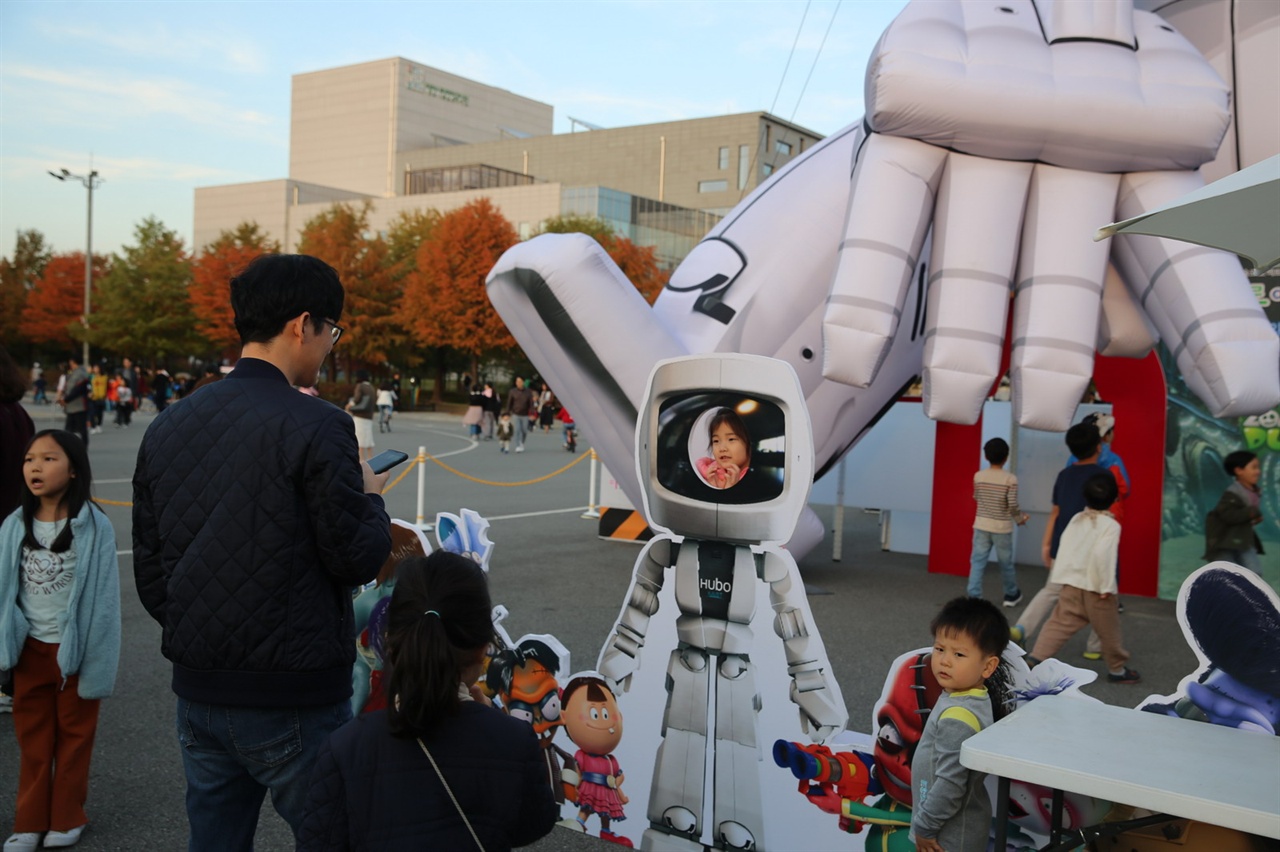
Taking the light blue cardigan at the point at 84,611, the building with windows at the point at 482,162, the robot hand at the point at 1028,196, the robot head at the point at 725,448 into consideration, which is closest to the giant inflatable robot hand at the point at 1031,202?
the robot hand at the point at 1028,196

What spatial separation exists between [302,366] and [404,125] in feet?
259

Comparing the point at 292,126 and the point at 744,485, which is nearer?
the point at 744,485

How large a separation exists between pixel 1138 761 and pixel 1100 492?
3783 mm

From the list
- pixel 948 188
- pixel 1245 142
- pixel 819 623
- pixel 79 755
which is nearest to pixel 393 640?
pixel 79 755

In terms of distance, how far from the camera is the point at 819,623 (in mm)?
7312

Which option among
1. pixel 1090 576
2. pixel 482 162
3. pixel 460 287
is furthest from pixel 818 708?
pixel 482 162

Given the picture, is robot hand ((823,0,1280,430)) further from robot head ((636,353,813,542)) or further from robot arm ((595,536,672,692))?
robot arm ((595,536,672,692))

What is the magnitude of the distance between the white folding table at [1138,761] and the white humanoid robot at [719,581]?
0.75 m

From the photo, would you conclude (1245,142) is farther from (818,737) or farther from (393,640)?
(393,640)

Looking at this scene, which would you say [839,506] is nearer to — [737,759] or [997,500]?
[997,500]

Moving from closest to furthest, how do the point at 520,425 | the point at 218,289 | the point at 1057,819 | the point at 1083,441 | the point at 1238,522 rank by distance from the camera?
the point at 1057,819
the point at 1238,522
the point at 1083,441
the point at 520,425
the point at 218,289

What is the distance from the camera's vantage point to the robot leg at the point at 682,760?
11.3 ft

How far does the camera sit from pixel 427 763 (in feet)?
5.98

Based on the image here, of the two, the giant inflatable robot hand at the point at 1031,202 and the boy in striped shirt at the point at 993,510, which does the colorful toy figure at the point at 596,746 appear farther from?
the boy in striped shirt at the point at 993,510
